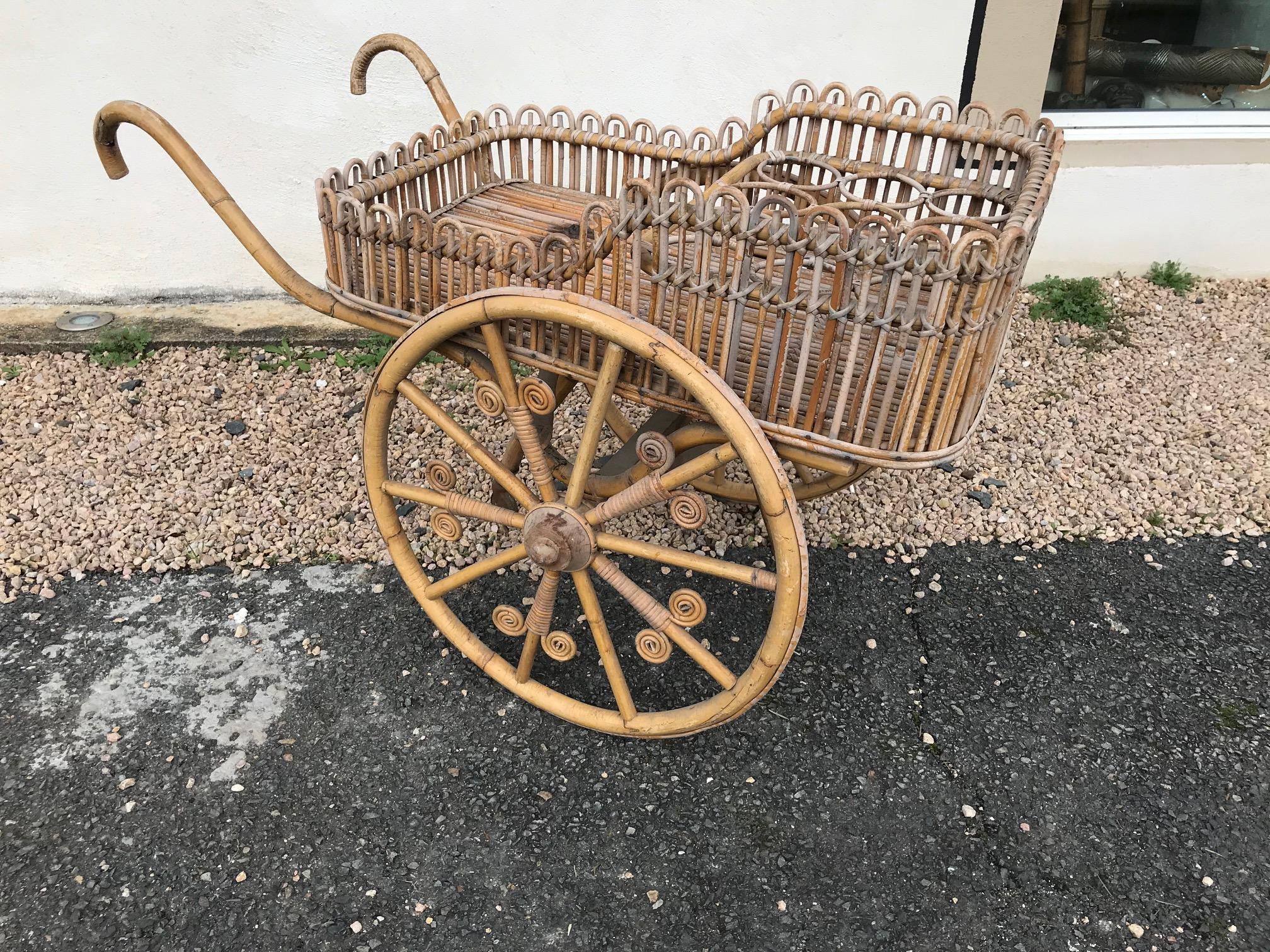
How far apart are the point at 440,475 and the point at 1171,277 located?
317 centimetres

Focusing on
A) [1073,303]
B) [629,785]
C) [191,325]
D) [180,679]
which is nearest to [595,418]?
[629,785]

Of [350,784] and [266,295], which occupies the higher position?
[266,295]

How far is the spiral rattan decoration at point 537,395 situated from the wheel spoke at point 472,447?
15 cm

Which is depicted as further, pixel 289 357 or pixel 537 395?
pixel 289 357

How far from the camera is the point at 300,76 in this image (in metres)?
2.90

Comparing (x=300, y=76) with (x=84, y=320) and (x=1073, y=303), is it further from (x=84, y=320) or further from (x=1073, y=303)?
(x=1073, y=303)

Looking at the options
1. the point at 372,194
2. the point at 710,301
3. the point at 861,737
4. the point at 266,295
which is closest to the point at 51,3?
the point at 266,295

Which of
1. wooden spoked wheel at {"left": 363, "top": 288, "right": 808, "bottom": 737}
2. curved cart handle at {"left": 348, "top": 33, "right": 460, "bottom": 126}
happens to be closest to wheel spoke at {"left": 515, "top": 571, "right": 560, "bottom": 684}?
wooden spoked wheel at {"left": 363, "top": 288, "right": 808, "bottom": 737}

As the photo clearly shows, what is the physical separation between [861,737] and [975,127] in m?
1.25

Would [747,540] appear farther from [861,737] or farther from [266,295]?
[266,295]

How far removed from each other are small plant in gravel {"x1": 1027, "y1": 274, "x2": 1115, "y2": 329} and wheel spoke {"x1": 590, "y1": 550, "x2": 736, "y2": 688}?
2.43 metres

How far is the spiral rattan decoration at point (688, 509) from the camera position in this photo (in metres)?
1.52

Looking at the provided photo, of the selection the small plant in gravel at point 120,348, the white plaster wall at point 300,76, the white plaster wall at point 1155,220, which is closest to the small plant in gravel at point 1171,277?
the white plaster wall at point 1155,220

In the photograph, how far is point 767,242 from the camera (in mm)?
1352
